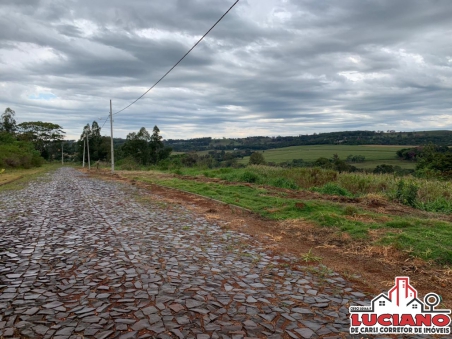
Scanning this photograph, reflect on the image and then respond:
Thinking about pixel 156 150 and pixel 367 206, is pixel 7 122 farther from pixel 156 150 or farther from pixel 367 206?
pixel 367 206

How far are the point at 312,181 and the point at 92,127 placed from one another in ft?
261

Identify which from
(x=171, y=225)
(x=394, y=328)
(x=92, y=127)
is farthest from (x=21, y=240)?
(x=92, y=127)

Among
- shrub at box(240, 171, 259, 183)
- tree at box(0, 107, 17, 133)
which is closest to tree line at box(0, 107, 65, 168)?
tree at box(0, 107, 17, 133)

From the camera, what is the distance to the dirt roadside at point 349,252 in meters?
5.04

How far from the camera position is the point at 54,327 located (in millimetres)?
3482

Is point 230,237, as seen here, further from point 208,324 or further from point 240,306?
point 208,324

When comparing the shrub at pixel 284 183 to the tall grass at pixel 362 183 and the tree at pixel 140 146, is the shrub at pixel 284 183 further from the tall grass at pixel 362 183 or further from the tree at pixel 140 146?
the tree at pixel 140 146

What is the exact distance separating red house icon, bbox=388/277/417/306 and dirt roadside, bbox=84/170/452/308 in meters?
0.14

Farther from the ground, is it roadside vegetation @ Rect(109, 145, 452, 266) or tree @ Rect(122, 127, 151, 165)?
tree @ Rect(122, 127, 151, 165)

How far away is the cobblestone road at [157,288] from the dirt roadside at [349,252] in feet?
1.52

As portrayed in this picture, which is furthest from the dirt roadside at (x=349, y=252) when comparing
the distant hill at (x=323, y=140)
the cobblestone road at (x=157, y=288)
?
the distant hill at (x=323, y=140)

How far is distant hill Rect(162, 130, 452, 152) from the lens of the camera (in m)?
55.2

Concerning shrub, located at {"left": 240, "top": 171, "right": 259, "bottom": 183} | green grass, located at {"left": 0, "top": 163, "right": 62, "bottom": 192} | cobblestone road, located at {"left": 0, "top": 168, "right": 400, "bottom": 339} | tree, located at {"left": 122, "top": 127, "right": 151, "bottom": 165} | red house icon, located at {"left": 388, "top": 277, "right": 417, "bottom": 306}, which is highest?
tree, located at {"left": 122, "top": 127, "right": 151, "bottom": 165}

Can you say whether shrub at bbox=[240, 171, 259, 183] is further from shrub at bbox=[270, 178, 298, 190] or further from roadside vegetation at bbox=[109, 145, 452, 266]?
shrub at bbox=[270, 178, 298, 190]
